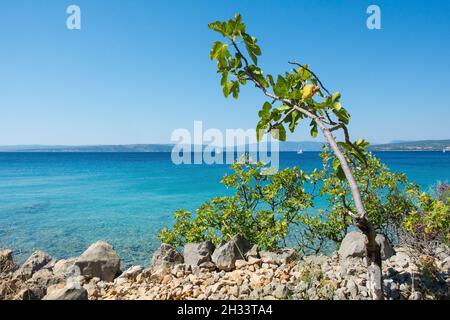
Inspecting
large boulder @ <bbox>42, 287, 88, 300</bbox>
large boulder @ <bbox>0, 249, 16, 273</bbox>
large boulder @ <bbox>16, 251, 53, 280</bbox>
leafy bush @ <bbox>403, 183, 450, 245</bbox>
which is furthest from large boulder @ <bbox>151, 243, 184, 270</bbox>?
leafy bush @ <bbox>403, 183, 450, 245</bbox>

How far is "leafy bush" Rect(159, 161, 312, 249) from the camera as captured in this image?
6730mm

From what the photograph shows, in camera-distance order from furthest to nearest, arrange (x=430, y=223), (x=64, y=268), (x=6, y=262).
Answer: (x=6, y=262) → (x=64, y=268) → (x=430, y=223)

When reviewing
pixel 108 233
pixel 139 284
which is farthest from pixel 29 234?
pixel 139 284

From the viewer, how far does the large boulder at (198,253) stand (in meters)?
5.67

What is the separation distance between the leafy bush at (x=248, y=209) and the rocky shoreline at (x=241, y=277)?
0.69 metres

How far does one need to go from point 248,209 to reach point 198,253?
1.68 metres

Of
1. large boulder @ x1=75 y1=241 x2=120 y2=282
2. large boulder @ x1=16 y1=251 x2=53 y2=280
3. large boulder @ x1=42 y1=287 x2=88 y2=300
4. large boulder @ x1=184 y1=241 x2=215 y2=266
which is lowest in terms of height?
large boulder @ x1=16 y1=251 x2=53 y2=280

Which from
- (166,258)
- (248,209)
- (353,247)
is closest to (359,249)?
(353,247)

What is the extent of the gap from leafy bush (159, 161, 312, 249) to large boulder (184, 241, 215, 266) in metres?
0.66

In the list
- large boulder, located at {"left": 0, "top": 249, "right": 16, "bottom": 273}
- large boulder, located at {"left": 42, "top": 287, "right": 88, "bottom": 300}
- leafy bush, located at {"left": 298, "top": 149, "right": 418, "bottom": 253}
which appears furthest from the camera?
large boulder, located at {"left": 0, "top": 249, "right": 16, "bottom": 273}

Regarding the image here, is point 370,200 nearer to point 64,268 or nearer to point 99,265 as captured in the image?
point 99,265

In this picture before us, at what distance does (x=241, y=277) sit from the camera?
4.89m

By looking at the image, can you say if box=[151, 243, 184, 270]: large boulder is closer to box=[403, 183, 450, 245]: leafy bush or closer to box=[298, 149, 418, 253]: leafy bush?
box=[298, 149, 418, 253]: leafy bush
